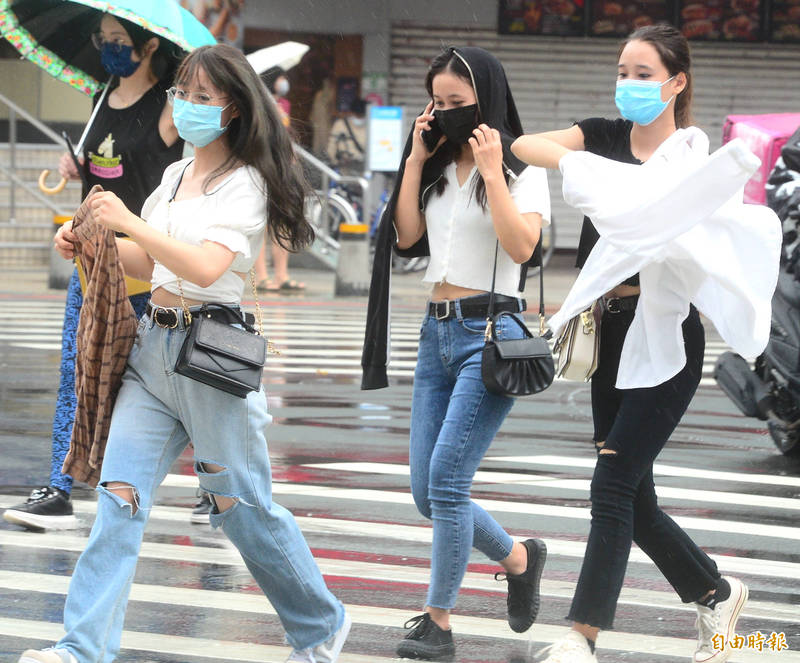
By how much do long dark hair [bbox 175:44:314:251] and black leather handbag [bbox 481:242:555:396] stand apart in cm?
69

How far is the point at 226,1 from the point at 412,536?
16.6 m

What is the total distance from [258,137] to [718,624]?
2.14 metres

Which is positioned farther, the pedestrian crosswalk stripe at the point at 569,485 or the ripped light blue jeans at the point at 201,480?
the pedestrian crosswalk stripe at the point at 569,485

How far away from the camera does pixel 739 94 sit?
23.9 meters

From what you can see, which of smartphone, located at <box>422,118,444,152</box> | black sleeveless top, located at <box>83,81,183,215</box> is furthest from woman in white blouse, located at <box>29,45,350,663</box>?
black sleeveless top, located at <box>83,81,183,215</box>

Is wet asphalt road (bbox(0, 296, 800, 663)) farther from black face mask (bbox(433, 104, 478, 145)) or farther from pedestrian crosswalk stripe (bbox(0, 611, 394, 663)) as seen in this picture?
black face mask (bbox(433, 104, 478, 145))

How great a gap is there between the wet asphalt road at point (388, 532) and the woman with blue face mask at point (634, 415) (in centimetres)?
25

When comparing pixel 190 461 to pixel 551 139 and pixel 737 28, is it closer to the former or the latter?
pixel 551 139

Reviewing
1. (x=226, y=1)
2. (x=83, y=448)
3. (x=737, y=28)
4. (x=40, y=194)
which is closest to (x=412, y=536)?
(x=83, y=448)

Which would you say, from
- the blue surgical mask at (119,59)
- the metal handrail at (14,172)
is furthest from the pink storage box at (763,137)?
the metal handrail at (14,172)

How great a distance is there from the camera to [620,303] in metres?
4.61

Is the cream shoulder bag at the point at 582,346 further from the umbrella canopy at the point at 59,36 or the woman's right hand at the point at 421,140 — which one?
the umbrella canopy at the point at 59,36

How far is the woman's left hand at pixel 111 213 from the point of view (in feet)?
13.0

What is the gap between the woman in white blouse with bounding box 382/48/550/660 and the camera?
4.59 meters
